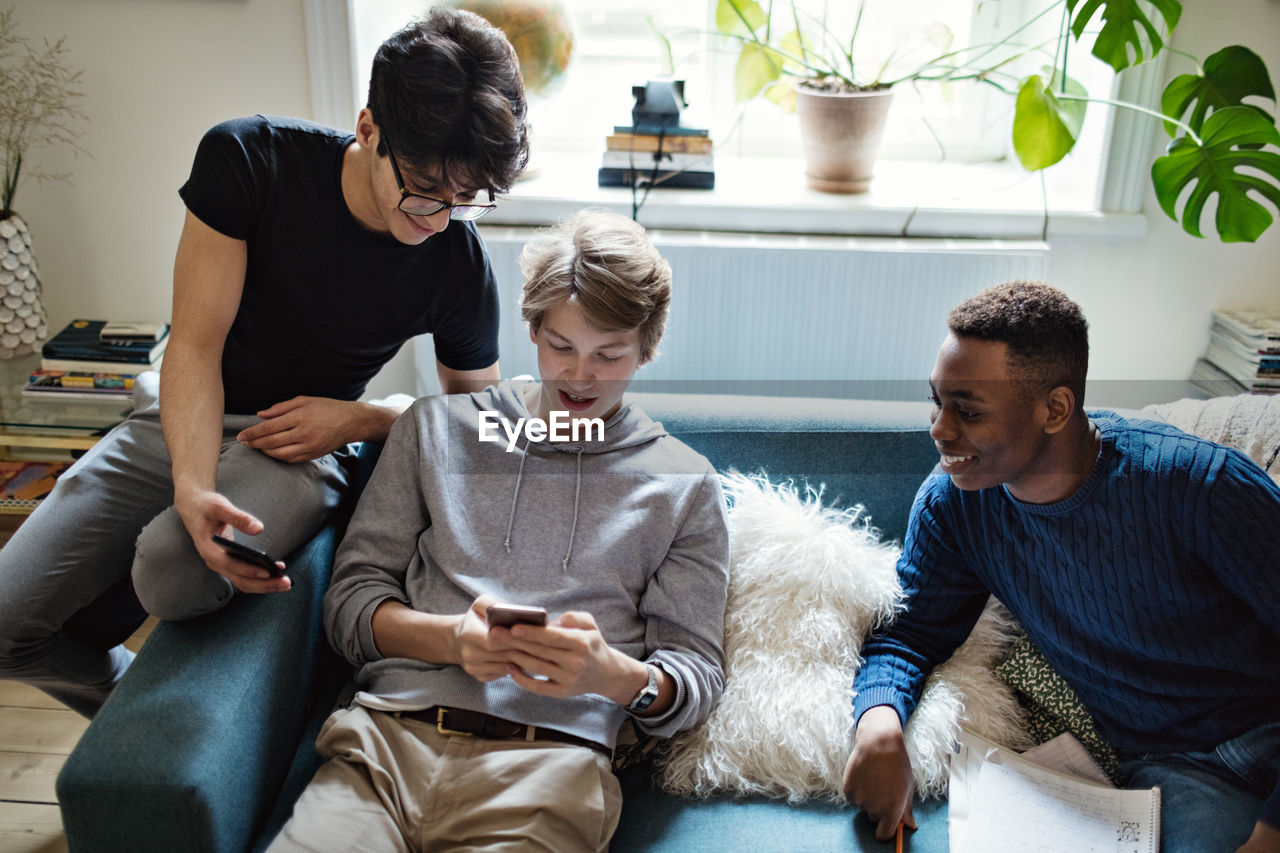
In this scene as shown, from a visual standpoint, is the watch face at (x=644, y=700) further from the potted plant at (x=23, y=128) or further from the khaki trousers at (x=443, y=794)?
the potted plant at (x=23, y=128)

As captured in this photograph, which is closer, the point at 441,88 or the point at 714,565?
the point at 441,88

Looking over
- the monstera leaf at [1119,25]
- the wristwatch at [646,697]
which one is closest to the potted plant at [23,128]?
the wristwatch at [646,697]

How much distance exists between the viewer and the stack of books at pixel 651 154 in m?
2.24

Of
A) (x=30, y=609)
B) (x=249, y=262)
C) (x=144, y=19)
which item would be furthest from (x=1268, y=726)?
(x=144, y=19)

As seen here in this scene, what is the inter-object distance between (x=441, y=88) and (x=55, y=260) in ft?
4.83

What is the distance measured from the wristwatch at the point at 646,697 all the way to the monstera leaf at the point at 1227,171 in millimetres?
1424

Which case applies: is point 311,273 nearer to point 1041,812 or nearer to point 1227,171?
point 1041,812

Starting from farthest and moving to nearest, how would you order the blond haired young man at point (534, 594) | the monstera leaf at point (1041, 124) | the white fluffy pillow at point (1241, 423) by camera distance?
the monstera leaf at point (1041, 124) → the white fluffy pillow at point (1241, 423) → the blond haired young man at point (534, 594)

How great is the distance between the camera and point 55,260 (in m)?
2.26

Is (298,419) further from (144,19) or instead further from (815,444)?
(144,19)

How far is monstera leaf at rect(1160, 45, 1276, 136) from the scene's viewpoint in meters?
1.89

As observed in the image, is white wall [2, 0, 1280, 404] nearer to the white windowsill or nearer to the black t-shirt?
the white windowsill

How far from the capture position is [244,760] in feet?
3.79

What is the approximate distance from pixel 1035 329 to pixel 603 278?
22.1 inches
